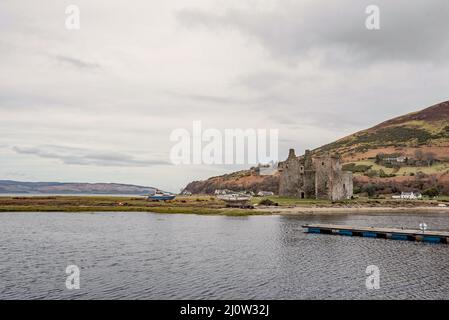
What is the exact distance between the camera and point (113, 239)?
44.4m

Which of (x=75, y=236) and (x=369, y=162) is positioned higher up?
(x=369, y=162)

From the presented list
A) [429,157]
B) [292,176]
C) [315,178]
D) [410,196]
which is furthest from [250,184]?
[429,157]

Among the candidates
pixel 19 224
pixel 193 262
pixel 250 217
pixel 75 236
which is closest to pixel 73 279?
pixel 193 262

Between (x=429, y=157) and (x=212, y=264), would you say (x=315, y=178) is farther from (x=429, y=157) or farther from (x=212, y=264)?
(x=429, y=157)

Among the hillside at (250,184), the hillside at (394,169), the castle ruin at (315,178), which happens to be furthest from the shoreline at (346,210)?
the hillside at (250,184)

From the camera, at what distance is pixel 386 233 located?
47906mm

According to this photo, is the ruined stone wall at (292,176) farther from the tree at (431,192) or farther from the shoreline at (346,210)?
the tree at (431,192)

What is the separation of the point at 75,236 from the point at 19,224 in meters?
16.3

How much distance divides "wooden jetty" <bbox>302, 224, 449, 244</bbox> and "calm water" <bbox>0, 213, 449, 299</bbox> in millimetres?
2635

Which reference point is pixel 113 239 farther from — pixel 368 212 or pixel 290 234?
pixel 368 212

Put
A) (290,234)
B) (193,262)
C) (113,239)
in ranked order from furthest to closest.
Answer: (290,234)
(113,239)
(193,262)

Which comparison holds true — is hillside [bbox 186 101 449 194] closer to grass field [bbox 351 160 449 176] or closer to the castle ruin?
grass field [bbox 351 160 449 176]

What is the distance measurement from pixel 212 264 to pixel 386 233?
25.1 metres
